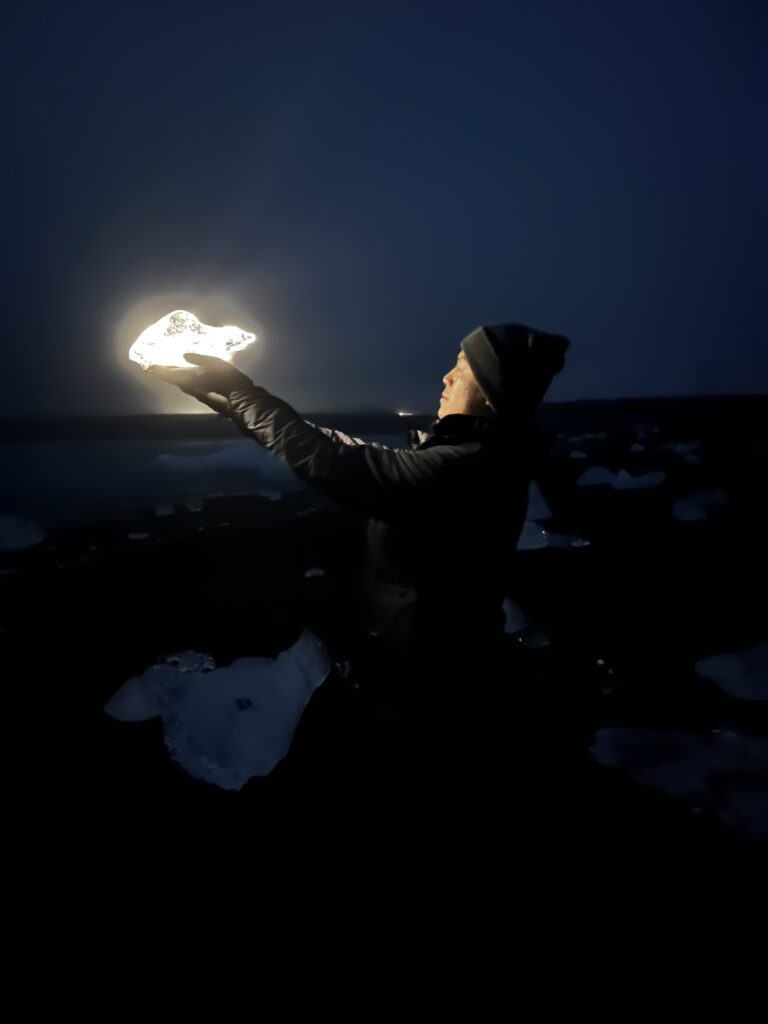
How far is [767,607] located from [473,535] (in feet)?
11.5

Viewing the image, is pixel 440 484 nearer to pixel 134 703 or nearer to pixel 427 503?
pixel 427 503

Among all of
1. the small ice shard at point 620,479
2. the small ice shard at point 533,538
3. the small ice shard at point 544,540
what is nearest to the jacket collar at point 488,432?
the small ice shard at point 533,538

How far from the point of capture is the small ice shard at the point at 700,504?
535 centimetres

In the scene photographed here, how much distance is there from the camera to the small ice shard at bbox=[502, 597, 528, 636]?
119 inches

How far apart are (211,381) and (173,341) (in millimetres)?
259

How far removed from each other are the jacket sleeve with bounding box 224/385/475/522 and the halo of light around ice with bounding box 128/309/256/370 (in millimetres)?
322

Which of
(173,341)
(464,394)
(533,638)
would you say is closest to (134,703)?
(173,341)

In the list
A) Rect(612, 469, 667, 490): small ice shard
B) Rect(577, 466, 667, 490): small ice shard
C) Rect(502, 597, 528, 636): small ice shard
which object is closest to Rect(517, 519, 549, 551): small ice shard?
Rect(502, 597, 528, 636): small ice shard

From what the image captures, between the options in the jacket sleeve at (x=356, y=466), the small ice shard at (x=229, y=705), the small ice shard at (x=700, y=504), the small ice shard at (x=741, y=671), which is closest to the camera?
the jacket sleeve at (x=356, y=466)

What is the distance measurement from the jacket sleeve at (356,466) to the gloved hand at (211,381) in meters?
0.07

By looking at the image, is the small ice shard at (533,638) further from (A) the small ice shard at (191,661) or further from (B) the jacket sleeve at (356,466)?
(B) the jacket sleeve at (356,466)

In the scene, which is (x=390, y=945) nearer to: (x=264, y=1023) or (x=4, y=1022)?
(x=264, y=1023)

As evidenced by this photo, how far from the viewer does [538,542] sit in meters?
4.43

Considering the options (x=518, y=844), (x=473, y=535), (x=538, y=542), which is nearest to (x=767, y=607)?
(x=538, y=542)
